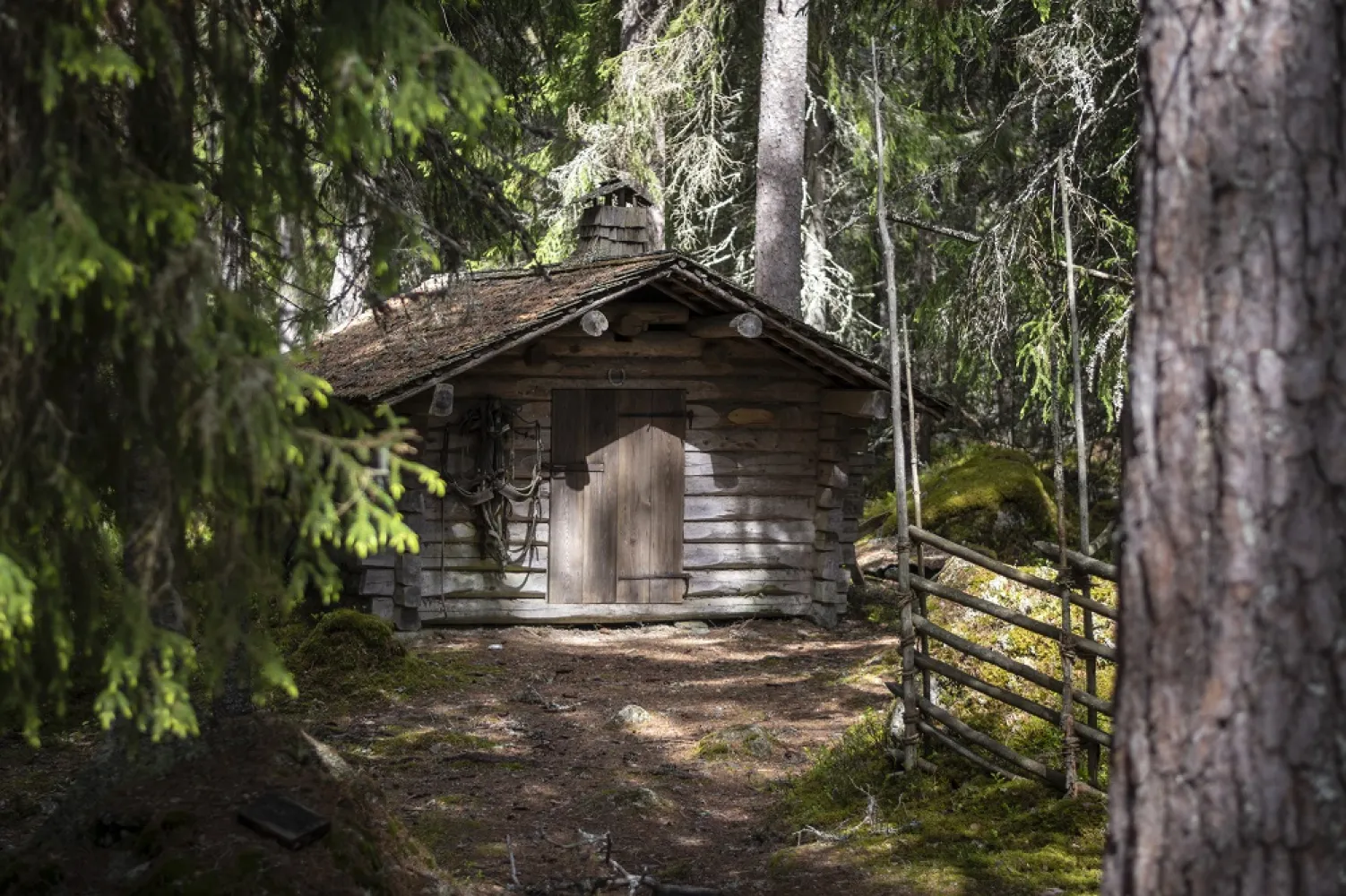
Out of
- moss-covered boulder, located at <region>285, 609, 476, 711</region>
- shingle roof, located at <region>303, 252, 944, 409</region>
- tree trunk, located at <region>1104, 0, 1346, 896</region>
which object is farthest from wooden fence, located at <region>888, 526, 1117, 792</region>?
shingle roof, located at <region>303, 252, 944, 409</region>

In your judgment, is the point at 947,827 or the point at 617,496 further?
the point at 617,496

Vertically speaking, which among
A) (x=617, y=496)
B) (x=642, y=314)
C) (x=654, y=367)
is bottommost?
(x=617, y=496)

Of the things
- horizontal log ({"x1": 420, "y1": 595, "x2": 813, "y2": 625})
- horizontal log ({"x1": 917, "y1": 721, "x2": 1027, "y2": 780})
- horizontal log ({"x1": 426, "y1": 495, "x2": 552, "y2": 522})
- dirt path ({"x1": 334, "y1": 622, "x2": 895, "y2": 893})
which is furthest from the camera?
horizontal log ({"x1": 420, "y1": 595, "x2": 813, "y2": 625})

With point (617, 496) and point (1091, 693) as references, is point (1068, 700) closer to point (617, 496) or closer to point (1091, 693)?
point (1091, 693)

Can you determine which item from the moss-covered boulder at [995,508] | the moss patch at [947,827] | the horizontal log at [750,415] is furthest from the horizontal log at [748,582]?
the moss patch at [947,827]

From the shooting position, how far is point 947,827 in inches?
270

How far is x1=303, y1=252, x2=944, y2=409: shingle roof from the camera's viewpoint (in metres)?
11.9

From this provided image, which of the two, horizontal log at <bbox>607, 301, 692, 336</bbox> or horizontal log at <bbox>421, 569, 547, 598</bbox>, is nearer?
horizontal log at <bbox>421, 569, 547, 598</bbox>

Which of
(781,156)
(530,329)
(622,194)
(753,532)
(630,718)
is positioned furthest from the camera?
(781,156)

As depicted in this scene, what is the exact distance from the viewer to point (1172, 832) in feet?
12.0

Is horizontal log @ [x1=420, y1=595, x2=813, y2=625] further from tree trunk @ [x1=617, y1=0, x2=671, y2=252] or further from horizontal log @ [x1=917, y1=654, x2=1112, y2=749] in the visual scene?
horizontal log @ [x1=917, y1=654, x2=1112, y2=749]

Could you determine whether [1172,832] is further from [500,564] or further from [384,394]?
[500,564]

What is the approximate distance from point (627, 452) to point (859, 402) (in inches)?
90.9

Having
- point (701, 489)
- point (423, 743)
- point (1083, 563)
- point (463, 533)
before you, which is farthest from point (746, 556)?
point (1083, 563)
